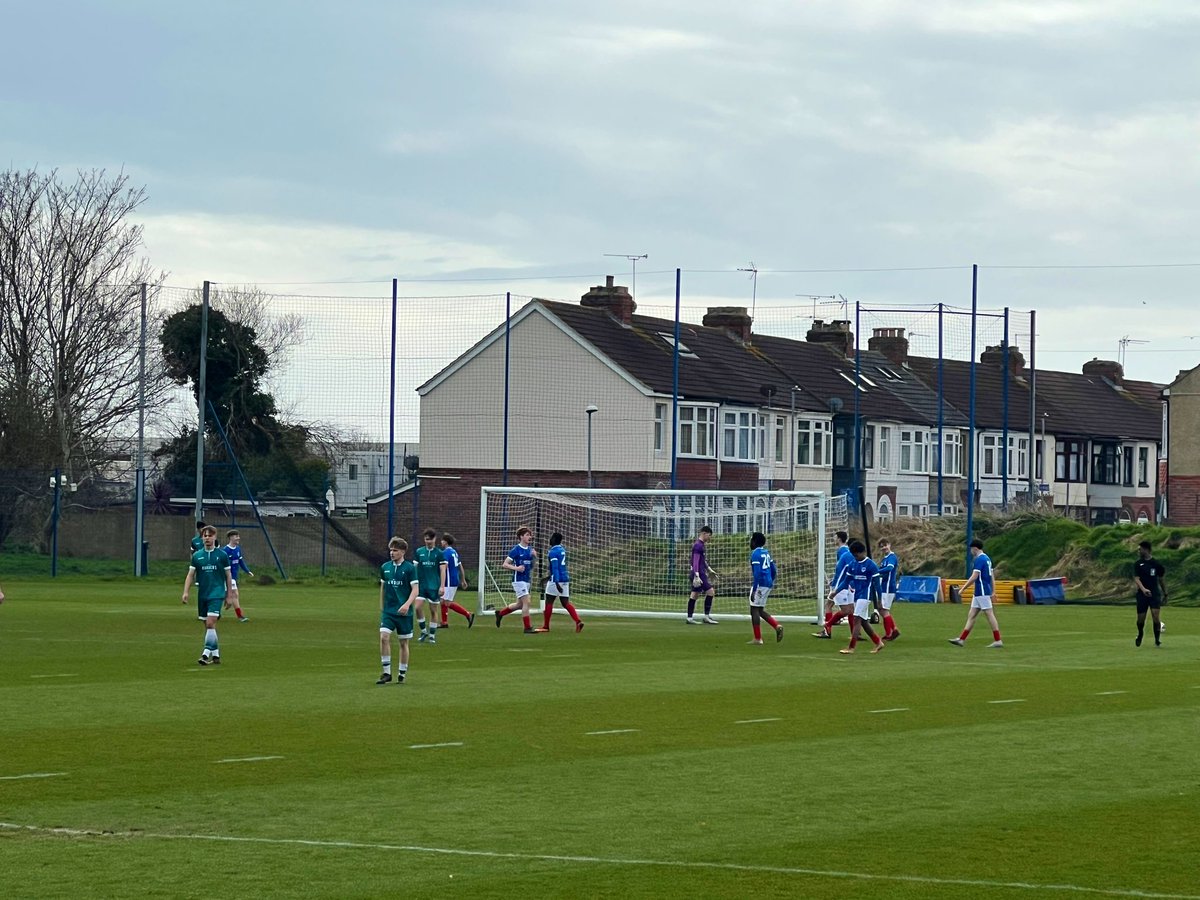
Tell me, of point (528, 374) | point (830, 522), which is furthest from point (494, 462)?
point (830, 522)

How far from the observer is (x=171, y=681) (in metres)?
21.4

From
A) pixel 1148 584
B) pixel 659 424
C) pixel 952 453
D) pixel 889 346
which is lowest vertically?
pixel 1148 584

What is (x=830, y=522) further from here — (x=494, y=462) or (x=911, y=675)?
(x=911, y=675)

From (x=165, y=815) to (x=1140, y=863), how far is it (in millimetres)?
5918

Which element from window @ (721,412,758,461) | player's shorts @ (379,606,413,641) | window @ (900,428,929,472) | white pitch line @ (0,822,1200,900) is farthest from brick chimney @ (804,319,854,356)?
white pitch line @ (0,822,1200,900)

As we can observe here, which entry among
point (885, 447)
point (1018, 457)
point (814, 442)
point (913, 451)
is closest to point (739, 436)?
point (814, 442)

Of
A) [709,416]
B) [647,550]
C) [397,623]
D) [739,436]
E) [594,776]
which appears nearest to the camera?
[594,776]

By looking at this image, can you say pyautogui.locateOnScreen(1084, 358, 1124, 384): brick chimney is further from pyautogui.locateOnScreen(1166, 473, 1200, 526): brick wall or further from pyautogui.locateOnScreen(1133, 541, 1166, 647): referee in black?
pyautogui.locateOnScreen(1133, 541, 1166, 647): referee in black

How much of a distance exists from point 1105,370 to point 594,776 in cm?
9074

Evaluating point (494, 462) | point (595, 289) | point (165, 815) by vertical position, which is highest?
point (595, 289)

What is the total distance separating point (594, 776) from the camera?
13609 millimetres

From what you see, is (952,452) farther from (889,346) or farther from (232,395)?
(232,395)

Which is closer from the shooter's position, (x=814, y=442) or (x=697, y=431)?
(x=697, y=431)

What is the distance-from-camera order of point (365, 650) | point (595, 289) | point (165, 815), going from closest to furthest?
point (165, 815), point (365, 650), point (595, 289)
